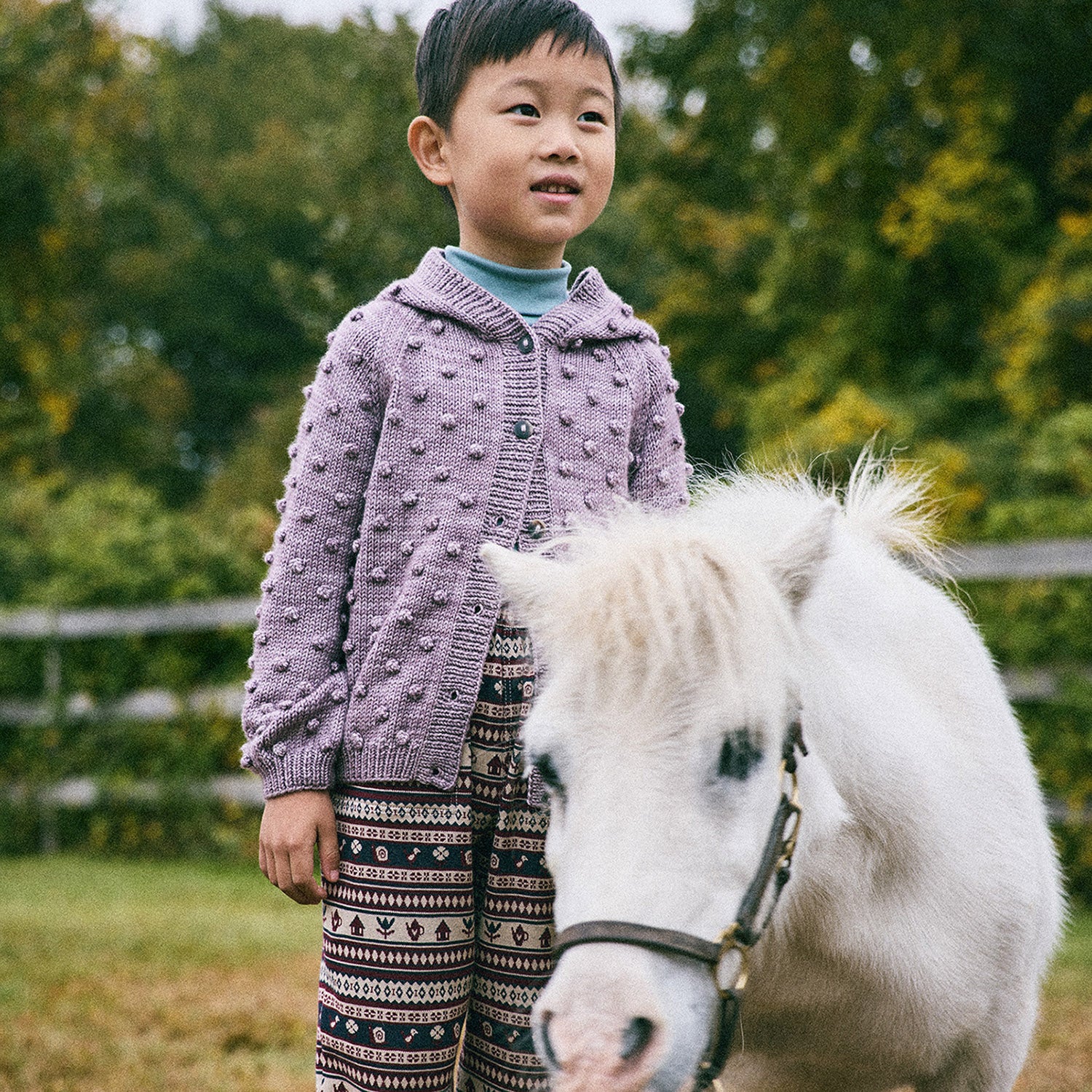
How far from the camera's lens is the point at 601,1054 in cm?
121

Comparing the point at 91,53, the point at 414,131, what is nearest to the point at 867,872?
the point at 414,131

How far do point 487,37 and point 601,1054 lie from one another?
1466 millimetres

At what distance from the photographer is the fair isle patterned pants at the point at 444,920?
5.74 ft

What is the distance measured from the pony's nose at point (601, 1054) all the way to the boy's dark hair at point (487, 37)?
4.57ft

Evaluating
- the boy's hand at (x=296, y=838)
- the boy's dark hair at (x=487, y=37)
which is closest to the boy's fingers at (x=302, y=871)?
the boy's hand at (x=296, y=838)

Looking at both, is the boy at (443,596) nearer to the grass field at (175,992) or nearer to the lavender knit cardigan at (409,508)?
the lavender knit cardigan at (409,508)

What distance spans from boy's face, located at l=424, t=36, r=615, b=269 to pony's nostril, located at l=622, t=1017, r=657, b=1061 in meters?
1.17

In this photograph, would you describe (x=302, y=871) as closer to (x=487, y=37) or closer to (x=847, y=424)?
(x=487, y=37)

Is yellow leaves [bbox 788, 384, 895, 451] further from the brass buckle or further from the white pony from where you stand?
the brass buckle

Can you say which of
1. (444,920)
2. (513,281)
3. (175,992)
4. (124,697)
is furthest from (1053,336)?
(444,920)

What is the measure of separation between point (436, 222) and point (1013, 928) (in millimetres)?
7188

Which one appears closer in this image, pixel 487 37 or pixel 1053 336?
pixel 487 37

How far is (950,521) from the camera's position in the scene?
7.46 metres

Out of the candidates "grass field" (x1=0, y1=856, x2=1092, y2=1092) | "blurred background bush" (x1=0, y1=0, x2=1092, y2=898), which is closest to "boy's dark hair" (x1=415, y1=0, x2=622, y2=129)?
"blurred background bush" (x1=0, y1=0, x2=1092, y2=898)
